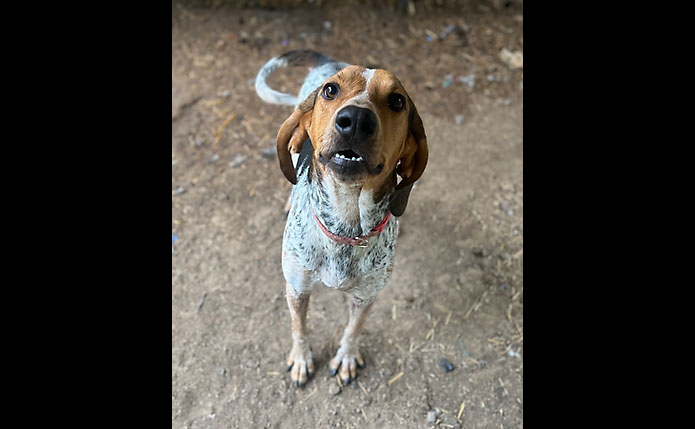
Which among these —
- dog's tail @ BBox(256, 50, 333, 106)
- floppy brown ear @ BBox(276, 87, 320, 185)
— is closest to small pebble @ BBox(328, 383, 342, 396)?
floppy brown ear @ BBox(276, 87, 320, 185)

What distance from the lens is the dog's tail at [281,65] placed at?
13.4 ft

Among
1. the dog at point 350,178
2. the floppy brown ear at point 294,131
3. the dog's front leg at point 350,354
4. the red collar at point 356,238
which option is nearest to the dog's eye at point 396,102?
the dog at point 350,178

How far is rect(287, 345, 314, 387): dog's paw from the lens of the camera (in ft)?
12.3

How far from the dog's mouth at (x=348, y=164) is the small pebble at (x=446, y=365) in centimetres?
213

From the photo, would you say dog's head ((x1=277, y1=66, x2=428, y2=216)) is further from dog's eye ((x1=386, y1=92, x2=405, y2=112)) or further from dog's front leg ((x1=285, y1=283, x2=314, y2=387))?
dog's front leg ((x1=285, y1=283, x2=314, y2=387))

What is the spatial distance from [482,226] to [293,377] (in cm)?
224

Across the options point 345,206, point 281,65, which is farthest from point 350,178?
point 281,65

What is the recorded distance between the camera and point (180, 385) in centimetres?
372

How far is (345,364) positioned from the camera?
378 centimetres

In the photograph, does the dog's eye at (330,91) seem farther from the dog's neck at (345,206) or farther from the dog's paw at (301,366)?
the dog's paw at (301,366)

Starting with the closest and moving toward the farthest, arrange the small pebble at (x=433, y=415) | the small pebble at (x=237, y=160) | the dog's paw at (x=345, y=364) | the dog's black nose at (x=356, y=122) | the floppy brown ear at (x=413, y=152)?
1. the dog's black nose at (x=356, y=122)
2. the floppy brown ear at (x=413, y=152)
3. the small pebble at (x=433, y=415)
4. the dog's paw at (x=345, y=364)
5. the small pebble at (x=237, y=160)

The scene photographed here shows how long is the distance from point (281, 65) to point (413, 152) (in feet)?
6.26

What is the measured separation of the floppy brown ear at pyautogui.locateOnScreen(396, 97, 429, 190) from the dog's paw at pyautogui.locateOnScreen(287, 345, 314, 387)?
1.63m

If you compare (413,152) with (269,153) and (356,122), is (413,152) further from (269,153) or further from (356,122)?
(269,153)
